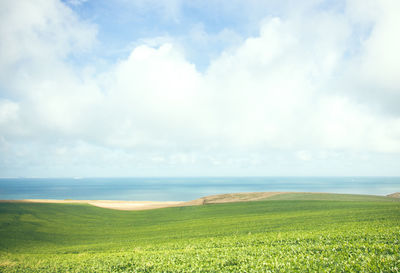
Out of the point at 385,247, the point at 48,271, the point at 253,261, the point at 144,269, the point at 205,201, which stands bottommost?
the point at 205,201

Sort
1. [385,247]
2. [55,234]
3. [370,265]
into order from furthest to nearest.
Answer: [55,234] < [385,247] < [370,265]

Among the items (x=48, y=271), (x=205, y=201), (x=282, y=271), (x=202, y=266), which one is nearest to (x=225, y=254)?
(x=202, y=266)

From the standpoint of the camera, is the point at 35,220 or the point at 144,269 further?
the point at 35,220

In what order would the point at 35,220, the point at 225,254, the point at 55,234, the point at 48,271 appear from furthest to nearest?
the point at 35,220, the point at 55,234, the point at 48,271, the point at 225,254

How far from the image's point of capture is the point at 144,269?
46.4 ft

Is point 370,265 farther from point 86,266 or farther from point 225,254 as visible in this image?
point 86,266

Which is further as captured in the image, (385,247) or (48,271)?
(48,271)

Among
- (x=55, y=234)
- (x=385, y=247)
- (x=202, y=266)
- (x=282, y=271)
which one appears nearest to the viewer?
(x=282, y=271)

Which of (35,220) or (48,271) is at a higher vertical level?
(48,271)

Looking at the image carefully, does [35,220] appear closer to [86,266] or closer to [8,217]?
[8,217]

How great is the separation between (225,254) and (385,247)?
9.26 metres

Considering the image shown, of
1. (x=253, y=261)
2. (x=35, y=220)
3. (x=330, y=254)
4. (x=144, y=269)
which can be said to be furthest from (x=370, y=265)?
(x=35, y=220)

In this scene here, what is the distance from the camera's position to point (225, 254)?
50.9 feet

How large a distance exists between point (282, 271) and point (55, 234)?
4040 cm
